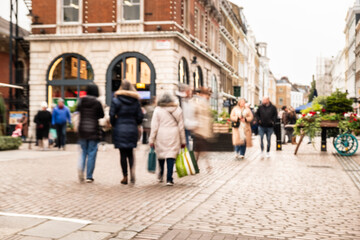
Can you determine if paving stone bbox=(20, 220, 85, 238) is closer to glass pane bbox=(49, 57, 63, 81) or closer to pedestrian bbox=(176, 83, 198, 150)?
pedestrian bbox=(176, 83, 198, 150)

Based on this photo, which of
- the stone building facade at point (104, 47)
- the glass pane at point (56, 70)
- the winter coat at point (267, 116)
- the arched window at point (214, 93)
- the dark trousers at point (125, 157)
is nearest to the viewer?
the dark trousers at point (125, 157)

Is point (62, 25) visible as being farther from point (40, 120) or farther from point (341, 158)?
point (341, 158)

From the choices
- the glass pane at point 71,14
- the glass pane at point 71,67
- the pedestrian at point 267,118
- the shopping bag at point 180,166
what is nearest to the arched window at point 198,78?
the glass pane at point 71,67

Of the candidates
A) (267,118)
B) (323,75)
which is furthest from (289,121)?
(323,75)

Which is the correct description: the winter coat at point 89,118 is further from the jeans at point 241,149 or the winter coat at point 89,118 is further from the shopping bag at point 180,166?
the jeans at point 241,149

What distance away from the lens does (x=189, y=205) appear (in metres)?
6.96

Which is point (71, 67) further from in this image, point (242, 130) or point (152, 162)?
point (152, 162)

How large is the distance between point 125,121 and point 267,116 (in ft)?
24.8

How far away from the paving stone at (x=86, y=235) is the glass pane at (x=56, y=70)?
2512 centimetres

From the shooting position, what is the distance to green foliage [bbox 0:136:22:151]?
59.1 feet

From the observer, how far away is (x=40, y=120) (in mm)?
18984

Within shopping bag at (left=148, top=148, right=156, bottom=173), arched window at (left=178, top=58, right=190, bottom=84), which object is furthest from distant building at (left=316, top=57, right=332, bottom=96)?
shopping bag at (left=148, top=148, right=156, bottom=173)

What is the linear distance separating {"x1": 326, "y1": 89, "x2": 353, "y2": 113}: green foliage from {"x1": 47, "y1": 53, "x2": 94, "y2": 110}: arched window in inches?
612

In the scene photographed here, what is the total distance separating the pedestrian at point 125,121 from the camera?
8.97m
